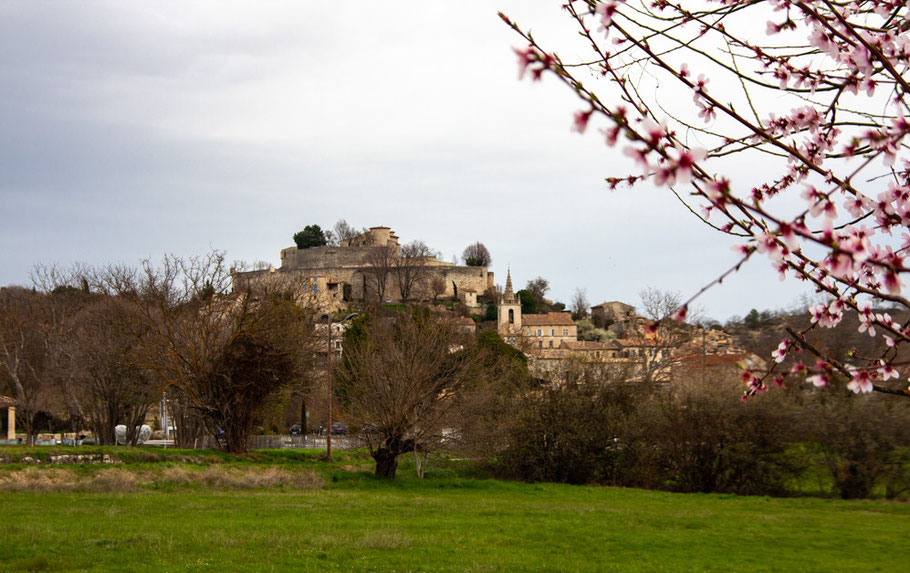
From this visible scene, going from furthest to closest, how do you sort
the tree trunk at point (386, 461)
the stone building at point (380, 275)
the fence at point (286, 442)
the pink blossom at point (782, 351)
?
the stone building at point (380, 275), the fence at point (286, 442), the tree trunk at point (386, 461), the pink blossom at point (782, 351)

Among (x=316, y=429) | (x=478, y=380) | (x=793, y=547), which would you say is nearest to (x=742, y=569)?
(x=793, y=547)

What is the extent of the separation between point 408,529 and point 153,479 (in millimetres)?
10009

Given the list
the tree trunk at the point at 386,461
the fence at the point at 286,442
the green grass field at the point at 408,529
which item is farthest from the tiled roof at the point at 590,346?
the green grass field at the point at 408,529

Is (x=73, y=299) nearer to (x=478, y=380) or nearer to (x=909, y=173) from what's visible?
(x=478, y=380)

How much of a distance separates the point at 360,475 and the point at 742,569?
15791 mm

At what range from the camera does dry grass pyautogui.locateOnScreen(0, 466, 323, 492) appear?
19059 millimetres

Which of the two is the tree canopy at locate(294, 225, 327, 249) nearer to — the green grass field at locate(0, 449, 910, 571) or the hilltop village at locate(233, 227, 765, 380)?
the hilltop village at locate(233, 227, 765, 380)

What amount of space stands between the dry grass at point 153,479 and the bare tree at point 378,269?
82990 millimetres

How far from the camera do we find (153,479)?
824 inches

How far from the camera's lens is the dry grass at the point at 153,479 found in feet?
62.5

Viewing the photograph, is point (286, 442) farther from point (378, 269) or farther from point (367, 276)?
point (367, 276)

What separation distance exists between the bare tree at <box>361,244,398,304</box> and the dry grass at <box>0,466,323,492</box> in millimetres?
82990

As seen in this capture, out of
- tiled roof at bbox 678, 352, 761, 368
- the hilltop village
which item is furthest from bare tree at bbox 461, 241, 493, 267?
tiled roof at bbox 678, 352, 761, 368

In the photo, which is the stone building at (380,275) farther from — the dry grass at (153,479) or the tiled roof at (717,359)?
the dry grass at (153,479)
